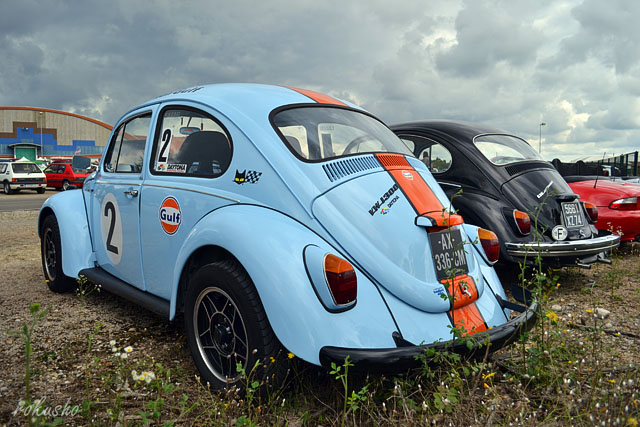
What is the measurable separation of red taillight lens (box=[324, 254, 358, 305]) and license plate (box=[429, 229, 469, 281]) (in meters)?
0.60

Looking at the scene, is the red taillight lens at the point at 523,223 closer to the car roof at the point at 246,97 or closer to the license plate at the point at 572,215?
the license plate at the point at 572,215

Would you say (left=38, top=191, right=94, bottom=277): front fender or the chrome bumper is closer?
(left=38, top=191, right=94, bottom=277): front fender

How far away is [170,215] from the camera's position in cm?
319

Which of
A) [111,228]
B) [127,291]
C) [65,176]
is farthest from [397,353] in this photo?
[65,176]

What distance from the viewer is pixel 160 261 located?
3.31 m

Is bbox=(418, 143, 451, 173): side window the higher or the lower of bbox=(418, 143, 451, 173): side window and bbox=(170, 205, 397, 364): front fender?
the higher

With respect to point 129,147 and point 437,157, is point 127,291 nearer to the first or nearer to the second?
point 129,147

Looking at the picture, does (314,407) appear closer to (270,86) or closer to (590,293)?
(270,86)

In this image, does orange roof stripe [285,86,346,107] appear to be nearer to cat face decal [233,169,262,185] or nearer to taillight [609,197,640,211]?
cat face decal [233,169,262,185]

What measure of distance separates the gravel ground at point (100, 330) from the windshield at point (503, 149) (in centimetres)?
152

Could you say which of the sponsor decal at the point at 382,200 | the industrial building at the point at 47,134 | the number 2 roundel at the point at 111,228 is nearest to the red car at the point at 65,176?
the number 2 roundel at the point at 111,228

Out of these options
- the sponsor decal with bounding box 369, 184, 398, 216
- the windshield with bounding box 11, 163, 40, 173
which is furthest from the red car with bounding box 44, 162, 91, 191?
the sponsor decal with bounding box 369, 184, 398, 216

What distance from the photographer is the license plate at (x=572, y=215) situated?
16.5ft

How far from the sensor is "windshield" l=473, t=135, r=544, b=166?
550cm
